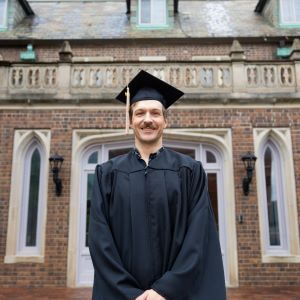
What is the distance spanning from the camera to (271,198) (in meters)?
8.20

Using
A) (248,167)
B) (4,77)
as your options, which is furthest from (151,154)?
(4,77)

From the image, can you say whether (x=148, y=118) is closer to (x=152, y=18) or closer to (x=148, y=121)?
(x=148, y=121)

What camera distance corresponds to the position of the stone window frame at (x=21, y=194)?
777cm

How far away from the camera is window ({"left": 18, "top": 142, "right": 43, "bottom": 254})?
26.3 feet

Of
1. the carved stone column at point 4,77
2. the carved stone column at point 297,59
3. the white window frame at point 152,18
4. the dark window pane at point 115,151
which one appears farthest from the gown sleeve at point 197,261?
the white window frame at point 152,18

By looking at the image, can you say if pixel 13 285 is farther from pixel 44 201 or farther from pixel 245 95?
pixel 245 95

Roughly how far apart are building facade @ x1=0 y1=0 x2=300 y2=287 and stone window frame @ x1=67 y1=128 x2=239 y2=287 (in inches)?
0.9

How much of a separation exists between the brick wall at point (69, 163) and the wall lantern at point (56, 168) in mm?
152

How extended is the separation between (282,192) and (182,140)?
8.31 feet

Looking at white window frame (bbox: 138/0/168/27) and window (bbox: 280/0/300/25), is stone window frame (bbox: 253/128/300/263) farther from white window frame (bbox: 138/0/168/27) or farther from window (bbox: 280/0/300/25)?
white window frame (bbox: 138/0/168/27)

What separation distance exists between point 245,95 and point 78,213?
179 inches

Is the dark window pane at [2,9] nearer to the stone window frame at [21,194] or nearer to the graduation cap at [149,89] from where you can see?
the stone window frame at [21,194]

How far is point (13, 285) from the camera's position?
7.58m

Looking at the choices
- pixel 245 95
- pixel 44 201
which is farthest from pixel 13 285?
pixel 245 95
